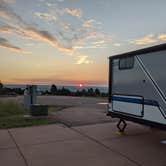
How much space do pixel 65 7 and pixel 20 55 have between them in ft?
21.4

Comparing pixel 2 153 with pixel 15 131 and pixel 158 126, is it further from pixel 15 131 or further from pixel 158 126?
pixel 158 126

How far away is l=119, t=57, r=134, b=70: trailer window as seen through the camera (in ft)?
24.3

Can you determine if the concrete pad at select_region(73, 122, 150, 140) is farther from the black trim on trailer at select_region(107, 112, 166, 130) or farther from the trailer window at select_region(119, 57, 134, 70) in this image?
the trailer window at select_region(119, 57, 134, 70)

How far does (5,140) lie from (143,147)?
A: 12.0 ft

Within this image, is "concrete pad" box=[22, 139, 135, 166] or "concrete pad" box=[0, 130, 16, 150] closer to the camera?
"concrete pad" box=[22, 139, 135, 166]

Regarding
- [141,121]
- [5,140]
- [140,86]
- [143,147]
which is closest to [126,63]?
[140,86]

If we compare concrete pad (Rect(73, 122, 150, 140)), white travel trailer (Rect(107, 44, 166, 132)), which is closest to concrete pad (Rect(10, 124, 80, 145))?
concrete pad (Rect(73, 122, 150, 140))

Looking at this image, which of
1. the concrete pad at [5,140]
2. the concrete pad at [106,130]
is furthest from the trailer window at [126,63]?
the concrete pad at [5,140]

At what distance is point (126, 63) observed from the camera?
7.63 metres

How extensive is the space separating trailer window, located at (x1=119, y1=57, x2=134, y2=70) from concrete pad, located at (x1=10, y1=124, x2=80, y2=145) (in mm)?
2394

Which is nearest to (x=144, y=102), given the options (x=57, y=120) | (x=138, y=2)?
(x=57, y=120)

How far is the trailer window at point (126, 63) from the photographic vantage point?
24.3ft

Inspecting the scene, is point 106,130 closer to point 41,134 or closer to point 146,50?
point 41,134

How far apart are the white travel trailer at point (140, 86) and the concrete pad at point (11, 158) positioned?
10.6 ft
